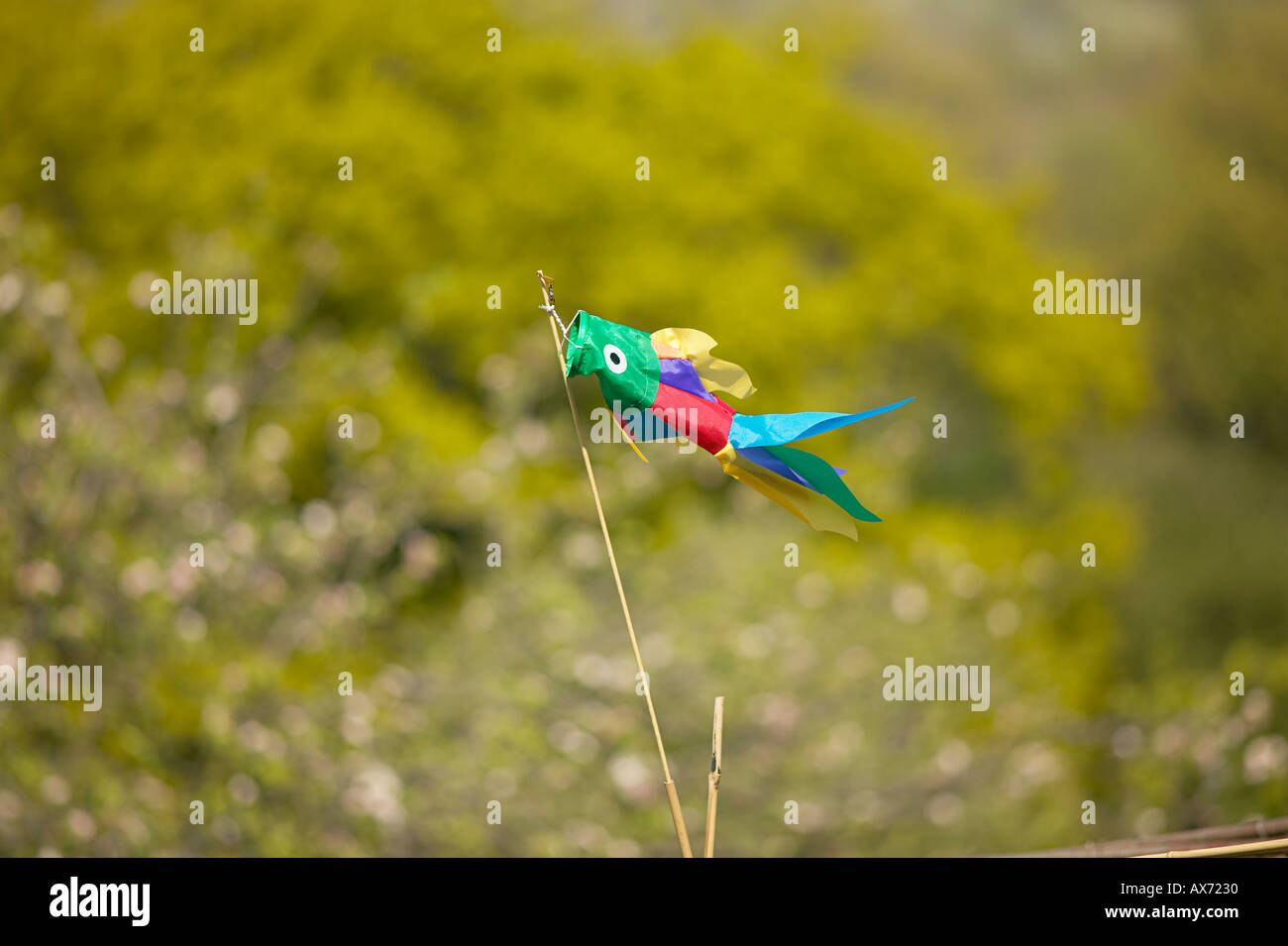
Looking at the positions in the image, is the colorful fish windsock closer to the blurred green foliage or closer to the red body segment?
the red body segment

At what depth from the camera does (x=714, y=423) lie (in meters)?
1.04

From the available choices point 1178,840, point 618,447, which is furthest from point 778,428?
point 618,447

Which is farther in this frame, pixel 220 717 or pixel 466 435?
pixel 466 435

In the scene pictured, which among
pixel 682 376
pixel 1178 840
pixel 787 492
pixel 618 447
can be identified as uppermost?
pixel 618 447

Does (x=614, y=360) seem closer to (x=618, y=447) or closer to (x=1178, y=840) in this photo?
(x=1178, y=840)

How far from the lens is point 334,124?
15.4ft

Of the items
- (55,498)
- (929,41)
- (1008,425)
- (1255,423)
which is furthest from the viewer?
(929,41)

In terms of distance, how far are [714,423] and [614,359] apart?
0.11 meters

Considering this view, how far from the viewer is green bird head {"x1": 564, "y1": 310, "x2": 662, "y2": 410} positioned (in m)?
1.03

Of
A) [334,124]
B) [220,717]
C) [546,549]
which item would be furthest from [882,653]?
[334,124]

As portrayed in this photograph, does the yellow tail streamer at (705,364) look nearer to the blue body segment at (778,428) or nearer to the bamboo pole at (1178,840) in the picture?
the blue body segment at (778,428)

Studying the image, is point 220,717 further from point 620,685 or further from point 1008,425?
point 1008,425

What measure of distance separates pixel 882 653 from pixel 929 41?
4421 millimetres

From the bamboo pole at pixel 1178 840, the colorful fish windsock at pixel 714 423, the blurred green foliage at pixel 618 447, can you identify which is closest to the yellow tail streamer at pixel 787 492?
the colorful fish windsock at pixel 714 423
